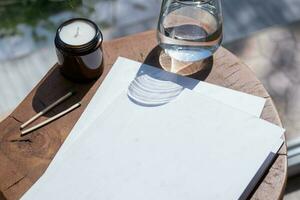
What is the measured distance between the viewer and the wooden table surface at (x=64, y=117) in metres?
0.72

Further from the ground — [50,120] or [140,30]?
[50,120]

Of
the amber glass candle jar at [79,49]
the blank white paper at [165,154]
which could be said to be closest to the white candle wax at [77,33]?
the amber glass candle jar at [79,49]

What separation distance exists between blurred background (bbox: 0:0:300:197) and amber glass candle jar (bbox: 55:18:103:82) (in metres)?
0.49

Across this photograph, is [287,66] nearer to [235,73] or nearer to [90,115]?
[235,73]

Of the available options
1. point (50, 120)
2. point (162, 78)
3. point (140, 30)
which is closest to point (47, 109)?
point (50, 120)

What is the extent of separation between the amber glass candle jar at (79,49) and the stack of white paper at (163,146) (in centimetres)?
4

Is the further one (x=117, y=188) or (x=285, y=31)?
(x=285, y=31)

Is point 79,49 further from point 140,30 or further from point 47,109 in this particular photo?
point 140,30

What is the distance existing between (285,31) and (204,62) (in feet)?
2.17

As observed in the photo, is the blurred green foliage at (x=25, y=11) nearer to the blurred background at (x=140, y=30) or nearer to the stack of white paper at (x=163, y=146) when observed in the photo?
the blurred background at (x=140, y=30)

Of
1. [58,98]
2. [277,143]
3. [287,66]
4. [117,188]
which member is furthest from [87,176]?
[287,66]

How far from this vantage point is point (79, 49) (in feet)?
2.48

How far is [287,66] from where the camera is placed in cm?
137

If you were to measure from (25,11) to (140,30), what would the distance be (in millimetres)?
305
